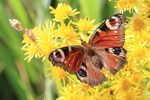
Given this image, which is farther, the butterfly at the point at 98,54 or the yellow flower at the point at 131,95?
the yellow flower at the point at 131,95

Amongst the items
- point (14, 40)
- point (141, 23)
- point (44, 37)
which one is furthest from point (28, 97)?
point (141, 23)

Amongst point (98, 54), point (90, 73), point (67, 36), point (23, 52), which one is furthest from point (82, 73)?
point (23, 52)

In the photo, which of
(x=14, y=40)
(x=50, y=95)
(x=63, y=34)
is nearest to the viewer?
(x=63, y=34)

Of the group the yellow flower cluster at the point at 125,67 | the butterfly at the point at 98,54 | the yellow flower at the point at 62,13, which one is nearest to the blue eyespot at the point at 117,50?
the butterfly at the point at 98,54

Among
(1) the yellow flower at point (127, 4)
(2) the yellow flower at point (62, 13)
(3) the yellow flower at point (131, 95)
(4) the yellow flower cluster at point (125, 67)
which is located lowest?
(3) the yellow flower at point (131, 95)

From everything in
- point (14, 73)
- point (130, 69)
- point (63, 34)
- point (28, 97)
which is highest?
point (63, 34)

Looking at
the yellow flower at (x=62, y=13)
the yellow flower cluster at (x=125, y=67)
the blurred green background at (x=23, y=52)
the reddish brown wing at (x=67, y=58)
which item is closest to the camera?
the reddish brown wing at (x=67, y=58)

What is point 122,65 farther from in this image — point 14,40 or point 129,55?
point 14,40

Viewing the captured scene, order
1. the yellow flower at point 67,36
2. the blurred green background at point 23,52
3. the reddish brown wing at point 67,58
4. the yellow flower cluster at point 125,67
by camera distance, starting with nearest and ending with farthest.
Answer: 1. the reddish brown wing at point 67,58
2. the yellow flower cluster at point 125,67
3. the yellow flower at point 67,36
4. the blurred green background at point 23,52

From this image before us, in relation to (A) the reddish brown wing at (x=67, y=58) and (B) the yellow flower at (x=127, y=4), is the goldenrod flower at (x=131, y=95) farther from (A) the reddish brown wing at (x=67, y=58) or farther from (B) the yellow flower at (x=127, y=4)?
(B) the yellow flower at (x=127, y=4)
